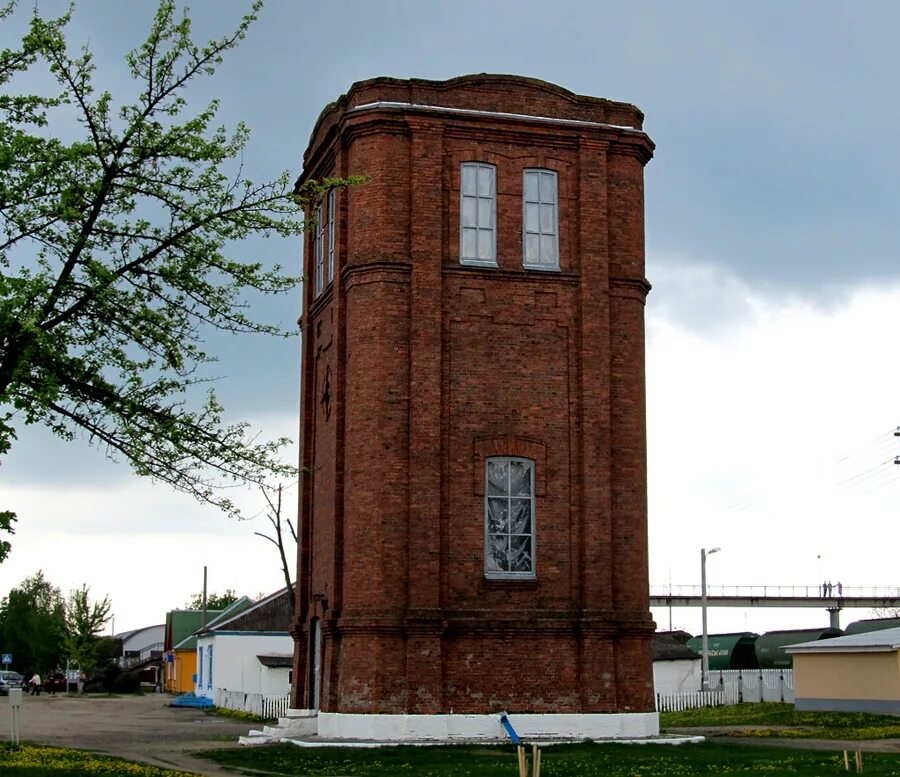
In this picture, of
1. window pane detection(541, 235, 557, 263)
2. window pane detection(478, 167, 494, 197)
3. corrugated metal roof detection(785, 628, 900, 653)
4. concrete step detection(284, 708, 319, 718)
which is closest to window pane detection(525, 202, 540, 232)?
A: window pane detection(541, 235, 557, 263)

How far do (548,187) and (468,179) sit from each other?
1.72m

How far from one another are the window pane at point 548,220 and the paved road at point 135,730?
40.4ft

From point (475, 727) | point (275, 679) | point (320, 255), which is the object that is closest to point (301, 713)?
point (475, 727)

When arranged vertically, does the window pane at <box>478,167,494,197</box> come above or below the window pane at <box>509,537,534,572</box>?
above

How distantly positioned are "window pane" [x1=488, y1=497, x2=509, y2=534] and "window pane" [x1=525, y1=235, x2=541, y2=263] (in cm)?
502

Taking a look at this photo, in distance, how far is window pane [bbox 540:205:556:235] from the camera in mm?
26562

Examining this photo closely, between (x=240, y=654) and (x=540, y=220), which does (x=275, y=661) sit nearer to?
(x=240, y=654)

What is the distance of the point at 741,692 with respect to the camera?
156 feet

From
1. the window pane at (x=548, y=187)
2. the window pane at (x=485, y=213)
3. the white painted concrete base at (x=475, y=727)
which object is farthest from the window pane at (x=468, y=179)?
the white painted concrete base at (x=475, y=727)

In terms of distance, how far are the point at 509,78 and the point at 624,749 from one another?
1351 centimetres

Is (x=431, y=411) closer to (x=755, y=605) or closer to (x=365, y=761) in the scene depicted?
(x=365, y=761)

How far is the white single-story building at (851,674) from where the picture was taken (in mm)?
34469

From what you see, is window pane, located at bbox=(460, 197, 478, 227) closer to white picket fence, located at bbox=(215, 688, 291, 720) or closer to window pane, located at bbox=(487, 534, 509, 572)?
window pane, located at bbox=(487, 534, 509, 572)

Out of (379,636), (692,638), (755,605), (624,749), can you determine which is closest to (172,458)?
(379,636)
